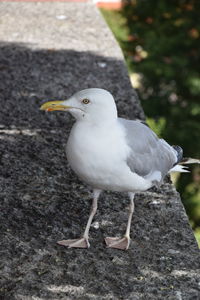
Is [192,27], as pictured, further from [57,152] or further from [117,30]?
[57,152]

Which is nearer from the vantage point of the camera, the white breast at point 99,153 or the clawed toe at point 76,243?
the white breast at point 99,153

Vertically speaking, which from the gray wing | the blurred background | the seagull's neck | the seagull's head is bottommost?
the blurred background

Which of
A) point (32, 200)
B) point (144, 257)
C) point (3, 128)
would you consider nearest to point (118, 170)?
point (144, 257)

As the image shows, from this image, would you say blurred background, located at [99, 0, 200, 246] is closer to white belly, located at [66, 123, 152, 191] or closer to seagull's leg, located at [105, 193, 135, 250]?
seagull's leg, located at [105, 193, 135, 250]

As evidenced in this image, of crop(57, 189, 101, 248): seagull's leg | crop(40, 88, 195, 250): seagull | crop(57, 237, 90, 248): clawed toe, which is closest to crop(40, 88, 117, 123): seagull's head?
crop(40, 88, 195, 250): seagull

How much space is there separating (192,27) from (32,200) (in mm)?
4876

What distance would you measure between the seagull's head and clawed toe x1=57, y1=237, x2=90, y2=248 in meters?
0.70

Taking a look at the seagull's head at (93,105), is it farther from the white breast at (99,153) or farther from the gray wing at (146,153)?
the gray wing at (146,153)

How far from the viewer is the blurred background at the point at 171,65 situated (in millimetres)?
7125

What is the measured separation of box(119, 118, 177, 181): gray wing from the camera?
10.2 ft

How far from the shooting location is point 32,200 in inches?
142

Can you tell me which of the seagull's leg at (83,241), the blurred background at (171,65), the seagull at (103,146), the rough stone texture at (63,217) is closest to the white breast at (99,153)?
the seagull at (103,146)

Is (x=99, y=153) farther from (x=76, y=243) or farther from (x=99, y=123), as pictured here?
(x=76, y=243)

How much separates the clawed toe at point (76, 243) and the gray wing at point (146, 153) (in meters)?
0.50
